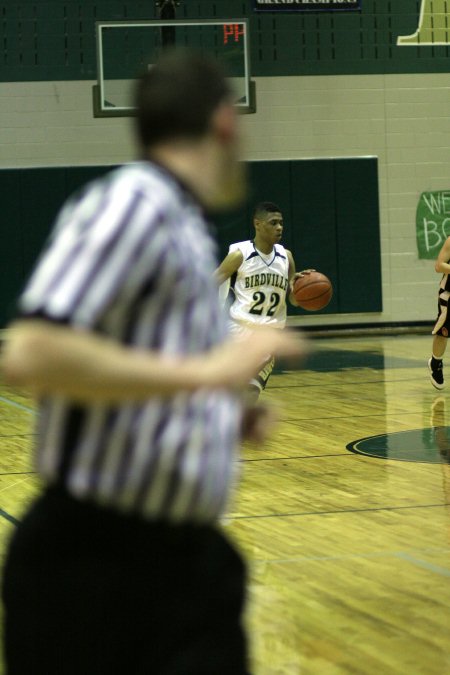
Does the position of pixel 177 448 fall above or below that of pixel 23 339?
below

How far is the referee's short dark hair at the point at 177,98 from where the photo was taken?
190 centimetres

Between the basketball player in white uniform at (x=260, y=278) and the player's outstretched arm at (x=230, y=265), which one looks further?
the player's outstretched arm at (x=230, y=265)

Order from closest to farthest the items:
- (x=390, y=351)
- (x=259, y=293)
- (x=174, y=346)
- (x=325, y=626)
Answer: (x=174, y=346) < (x=325, y=626) < (x=259, y=293) < (x=390, y=351)

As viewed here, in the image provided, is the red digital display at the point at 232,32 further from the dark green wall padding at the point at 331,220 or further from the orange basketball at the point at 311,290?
the orange basketball at the point at 311,290

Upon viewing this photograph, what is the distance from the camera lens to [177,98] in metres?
1.90

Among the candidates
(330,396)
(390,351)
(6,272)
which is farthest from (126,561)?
(6,272)

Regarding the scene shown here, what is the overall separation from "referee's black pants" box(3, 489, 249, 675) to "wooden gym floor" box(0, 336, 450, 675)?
194cm

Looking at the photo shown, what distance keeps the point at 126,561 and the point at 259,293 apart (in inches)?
283

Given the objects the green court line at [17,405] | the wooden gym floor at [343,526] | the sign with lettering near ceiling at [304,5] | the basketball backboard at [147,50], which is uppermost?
the sign with lettering near ceiling at [304,5]

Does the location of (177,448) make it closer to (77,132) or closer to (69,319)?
(69,319)

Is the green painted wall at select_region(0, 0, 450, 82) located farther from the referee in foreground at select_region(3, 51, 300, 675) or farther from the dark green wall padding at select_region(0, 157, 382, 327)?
the referee in foreground at select_region(3, 51, 300, 675)

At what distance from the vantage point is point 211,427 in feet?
6.36

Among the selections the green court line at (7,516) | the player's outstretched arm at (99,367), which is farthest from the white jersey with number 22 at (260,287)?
the player's outstretched arm at (99,367)

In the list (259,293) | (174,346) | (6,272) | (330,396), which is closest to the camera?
(174,346)
